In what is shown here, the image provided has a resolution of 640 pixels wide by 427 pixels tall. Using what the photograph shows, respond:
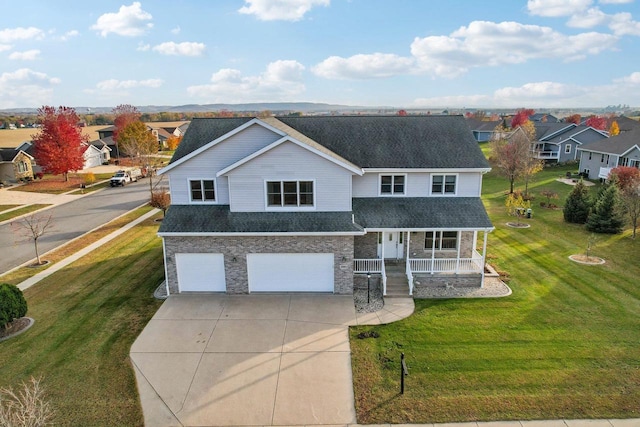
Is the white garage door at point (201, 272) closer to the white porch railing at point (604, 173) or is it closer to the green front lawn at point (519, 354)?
the green front lawn at point (519, 354)

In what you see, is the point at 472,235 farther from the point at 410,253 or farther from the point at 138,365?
the point at 138,365

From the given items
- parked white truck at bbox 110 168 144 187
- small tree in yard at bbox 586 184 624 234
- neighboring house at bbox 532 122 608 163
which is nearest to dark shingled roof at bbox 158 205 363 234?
small tree in yard at bbox 586 184 624 234

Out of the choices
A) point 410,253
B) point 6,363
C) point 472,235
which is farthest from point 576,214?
point 6,363

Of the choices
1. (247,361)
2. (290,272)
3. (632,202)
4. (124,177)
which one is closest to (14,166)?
(124,177)

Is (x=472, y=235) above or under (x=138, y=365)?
above

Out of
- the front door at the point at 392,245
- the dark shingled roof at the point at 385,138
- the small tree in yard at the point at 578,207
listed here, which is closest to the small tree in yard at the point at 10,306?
the dark shingled roof at the point at 385,138

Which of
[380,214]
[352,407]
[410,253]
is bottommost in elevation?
[352,407]

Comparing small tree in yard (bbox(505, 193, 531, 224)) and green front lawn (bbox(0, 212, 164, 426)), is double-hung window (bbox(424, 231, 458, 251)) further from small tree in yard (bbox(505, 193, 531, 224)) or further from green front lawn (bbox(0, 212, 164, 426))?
green front lawn (bbox(0, 212, 164, 426))
